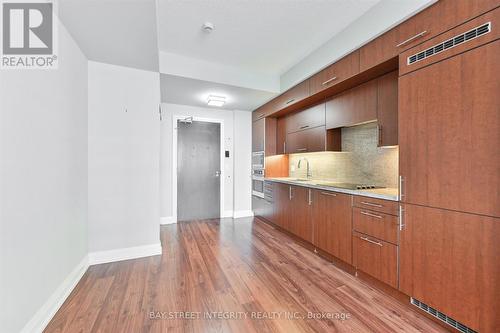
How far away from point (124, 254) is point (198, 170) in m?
2.28

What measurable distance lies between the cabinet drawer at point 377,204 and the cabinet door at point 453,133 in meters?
0.13

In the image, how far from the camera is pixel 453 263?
5.04 ft

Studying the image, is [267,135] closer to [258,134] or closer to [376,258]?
[258,134]

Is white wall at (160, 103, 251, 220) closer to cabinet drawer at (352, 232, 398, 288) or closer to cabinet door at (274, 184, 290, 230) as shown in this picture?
cabinet door at (274, 184, 290, 230)

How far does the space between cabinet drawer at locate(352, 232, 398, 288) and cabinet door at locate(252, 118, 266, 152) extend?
2798 mm

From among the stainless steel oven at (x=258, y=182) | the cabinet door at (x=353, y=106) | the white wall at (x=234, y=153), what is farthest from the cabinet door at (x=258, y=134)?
the cabinet door at (x=353, y=106)

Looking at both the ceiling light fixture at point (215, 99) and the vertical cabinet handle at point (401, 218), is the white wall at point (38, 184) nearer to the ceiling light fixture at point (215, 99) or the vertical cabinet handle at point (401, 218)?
the ceiling light fixture at point (215, 99)

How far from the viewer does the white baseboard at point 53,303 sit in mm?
1501

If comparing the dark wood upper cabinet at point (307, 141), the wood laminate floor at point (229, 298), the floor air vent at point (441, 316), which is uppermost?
the dark wood upper cabinet at point (307, 141)

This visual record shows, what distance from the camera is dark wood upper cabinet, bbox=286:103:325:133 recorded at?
3.35 metres

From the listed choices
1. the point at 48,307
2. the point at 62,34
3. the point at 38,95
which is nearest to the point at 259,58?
the point at 62,34

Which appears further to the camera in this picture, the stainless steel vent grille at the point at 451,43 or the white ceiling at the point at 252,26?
the white ceiling at the point at 252,26

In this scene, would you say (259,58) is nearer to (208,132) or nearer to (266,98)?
(266,98)

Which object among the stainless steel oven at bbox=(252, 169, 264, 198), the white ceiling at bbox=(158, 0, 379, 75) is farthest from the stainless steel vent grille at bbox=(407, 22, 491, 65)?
the stainless steel oven at bbox=(252, 169, 264, 198)
